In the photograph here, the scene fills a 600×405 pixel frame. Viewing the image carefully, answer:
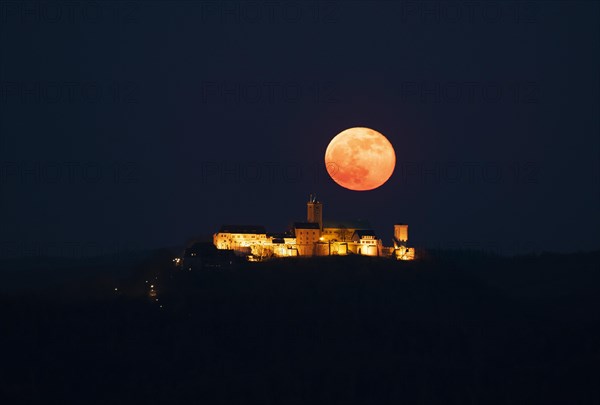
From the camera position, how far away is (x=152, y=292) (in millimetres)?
173250

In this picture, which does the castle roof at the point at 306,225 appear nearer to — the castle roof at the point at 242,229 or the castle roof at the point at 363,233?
the castle roof at the point at 242,229

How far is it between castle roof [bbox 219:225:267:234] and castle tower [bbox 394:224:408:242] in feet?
61.8

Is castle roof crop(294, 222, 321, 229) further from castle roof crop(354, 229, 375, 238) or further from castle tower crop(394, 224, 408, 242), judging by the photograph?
castle tower crop(394, 224, 408, 242)

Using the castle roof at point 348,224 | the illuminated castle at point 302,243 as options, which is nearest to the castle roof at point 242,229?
the illuminated castle at point 302,243

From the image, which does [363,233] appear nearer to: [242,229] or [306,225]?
[306,225]

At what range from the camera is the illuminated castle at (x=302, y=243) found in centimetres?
18250

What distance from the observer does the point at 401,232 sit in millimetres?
185875

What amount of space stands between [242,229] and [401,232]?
22680 mm
